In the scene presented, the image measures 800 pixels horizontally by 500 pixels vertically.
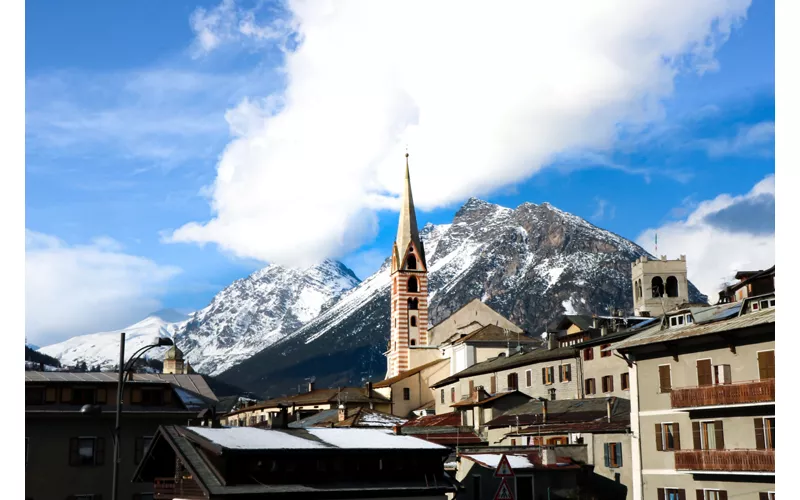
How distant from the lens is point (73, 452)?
165 feet

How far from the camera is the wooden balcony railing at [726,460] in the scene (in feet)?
124

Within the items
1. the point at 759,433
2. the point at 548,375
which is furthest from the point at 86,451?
the point at 548,375

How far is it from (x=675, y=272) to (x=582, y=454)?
85.2 meters

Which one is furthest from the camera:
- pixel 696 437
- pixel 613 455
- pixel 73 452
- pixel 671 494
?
pixel 613 455

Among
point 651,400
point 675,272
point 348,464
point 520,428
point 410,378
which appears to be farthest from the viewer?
point 675,272

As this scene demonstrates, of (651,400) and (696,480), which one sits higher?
(651,400)

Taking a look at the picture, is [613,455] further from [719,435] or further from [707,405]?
[707,405]

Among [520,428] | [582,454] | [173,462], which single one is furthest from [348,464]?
[520,428]

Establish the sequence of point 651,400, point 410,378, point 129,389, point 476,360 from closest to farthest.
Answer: point 651,400 < point 129,389 < point 476,360 < point 410,378

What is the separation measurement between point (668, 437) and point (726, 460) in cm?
543

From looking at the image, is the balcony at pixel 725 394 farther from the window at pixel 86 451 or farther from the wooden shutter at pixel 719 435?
the window at pixel 86 451

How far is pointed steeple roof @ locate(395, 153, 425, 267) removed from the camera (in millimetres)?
149500
